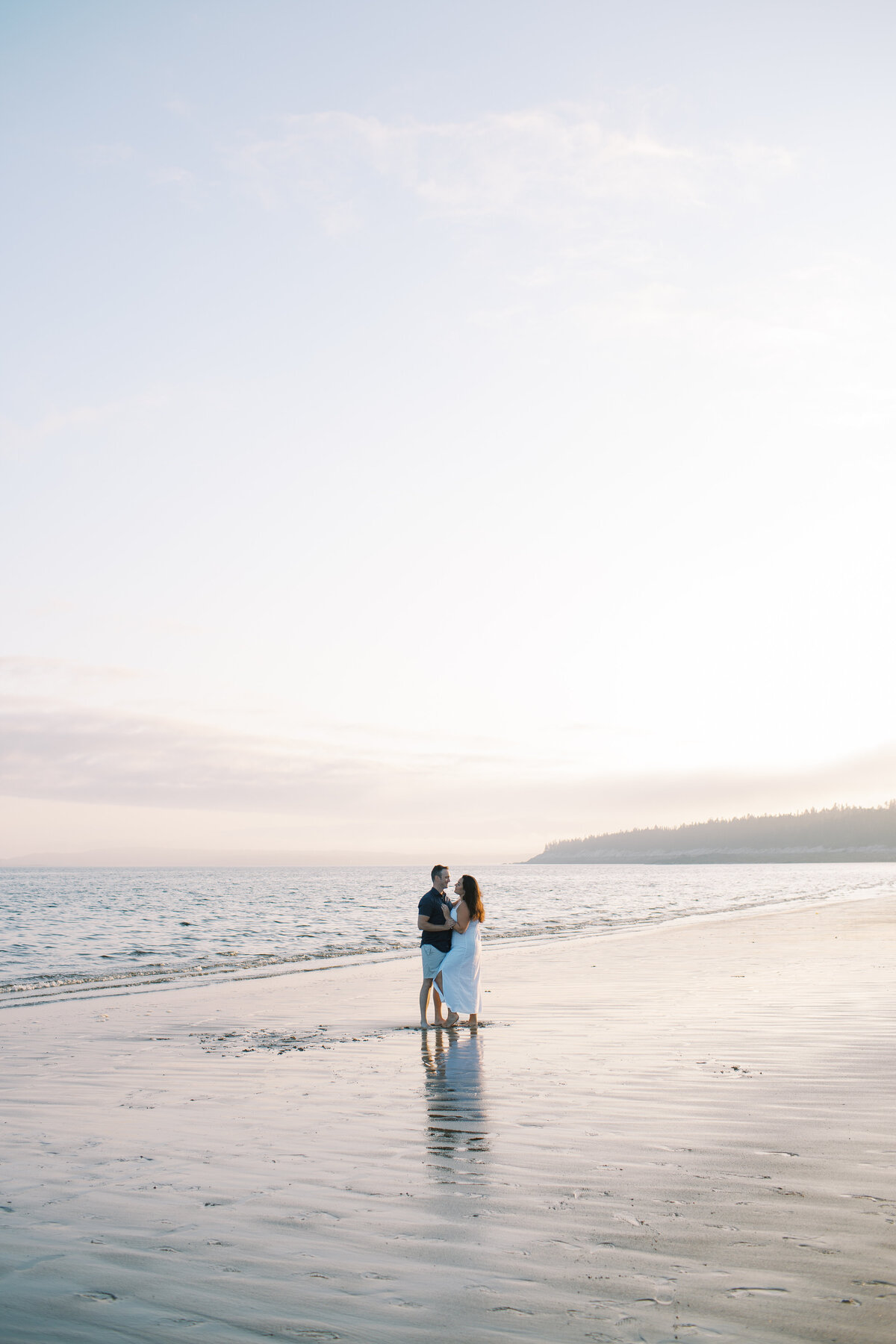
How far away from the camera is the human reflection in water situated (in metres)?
6.60

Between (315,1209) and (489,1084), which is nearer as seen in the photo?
(315,1209)

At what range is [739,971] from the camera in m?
Result: 18.9

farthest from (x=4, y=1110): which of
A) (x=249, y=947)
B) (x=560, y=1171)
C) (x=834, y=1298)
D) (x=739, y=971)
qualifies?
(x=249, y=947)

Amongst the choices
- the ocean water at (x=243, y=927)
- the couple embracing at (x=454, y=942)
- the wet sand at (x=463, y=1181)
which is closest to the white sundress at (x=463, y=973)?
the couple embracing at (x=454, y=942)

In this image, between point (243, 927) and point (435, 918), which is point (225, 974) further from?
point (243, 927)

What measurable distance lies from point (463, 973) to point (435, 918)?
2.77 feet

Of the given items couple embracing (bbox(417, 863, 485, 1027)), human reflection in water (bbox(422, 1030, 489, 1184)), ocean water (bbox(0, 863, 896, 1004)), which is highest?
couple embracing (bbox(417, 863, 485, 1027))

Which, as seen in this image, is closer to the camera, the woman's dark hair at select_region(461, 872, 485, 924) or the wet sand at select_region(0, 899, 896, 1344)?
the wet sand at select_region(0, 899, 896, 1344)

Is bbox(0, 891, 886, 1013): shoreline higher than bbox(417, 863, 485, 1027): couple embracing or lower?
lower

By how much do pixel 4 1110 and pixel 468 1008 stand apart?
19.8ft

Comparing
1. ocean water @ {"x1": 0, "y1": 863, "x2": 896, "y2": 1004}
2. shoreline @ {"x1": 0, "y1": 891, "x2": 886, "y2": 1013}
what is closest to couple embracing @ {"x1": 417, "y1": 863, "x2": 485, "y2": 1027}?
shoreline @ {"x1": 0, "y1": 891, "x2": 886, "y2": 1013}

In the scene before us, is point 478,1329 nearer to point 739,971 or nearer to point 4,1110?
point 4,1110

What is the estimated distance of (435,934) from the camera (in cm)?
1330

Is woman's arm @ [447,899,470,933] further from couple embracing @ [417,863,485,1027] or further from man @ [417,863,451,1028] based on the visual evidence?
man @ [417,863,451,1028]
